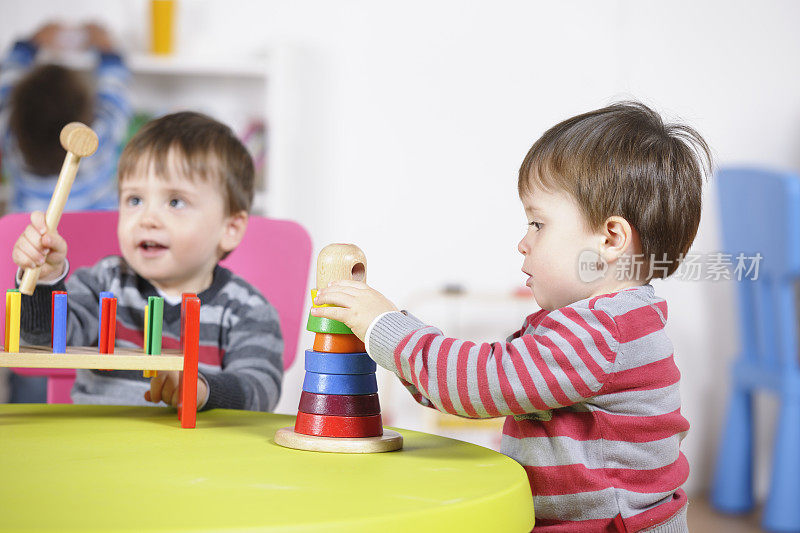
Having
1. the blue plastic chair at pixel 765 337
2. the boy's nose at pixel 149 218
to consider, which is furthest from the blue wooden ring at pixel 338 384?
the blue plastic chair at pixel 765 337

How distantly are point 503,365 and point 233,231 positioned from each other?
68 cm

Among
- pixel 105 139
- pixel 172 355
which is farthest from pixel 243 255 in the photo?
pixel 105 139

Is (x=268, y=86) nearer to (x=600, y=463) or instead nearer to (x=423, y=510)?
(x=600, y=463)

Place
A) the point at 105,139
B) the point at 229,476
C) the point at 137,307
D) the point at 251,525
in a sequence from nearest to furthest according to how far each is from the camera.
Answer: the point at 251,525
the point at 229,476
the point at 137,307
the point at 105,139

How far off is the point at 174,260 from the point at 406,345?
1.91 ft

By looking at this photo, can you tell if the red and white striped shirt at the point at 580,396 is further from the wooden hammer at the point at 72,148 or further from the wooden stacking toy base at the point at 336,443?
the wooden hammer at the point at 72,148

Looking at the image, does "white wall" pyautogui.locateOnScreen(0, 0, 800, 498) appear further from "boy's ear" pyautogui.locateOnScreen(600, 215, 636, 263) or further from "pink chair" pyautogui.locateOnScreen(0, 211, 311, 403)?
"boy's ear" pyautogui.locateOnScreen(600, 215, 636, 263)

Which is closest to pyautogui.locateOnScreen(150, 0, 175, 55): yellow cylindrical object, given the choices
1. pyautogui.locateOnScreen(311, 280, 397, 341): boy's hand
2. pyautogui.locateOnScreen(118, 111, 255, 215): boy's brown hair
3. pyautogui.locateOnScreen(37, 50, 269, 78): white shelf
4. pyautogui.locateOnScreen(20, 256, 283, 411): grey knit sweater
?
pyautogui.locateOnScreen(37, 50, 269, 78): white shelf

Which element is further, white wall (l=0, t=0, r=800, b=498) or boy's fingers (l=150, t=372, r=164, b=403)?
white wall (l=0, t=0, r=800, b=498)

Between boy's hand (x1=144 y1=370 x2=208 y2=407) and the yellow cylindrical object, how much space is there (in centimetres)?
187

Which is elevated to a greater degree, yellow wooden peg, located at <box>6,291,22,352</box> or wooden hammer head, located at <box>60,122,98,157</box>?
wooden hammer head, located at <box>60,122,98,157</box>

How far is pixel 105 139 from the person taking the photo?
8.04ft

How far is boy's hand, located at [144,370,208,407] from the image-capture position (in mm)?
899

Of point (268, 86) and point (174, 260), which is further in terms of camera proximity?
point (268, 86)
